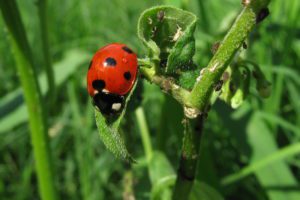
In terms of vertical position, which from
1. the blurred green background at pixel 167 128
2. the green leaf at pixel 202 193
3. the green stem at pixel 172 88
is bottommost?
the blurred green background at pixel 167 128

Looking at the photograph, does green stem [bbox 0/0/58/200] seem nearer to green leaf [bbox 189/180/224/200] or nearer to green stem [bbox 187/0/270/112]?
green leaf [bbox 189/180/224/200]

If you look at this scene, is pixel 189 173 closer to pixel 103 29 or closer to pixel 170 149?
pixel 170 149

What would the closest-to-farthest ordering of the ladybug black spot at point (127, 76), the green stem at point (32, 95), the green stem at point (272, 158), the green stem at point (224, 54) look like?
the green stem at point (224, 54) → the ladybug black spot at point (127, 76) → the green stem at point (32, 95) → the green stem at point (272, 158)

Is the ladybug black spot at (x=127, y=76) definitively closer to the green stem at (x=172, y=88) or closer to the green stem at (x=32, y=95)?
the green stem at (x=172, y=88)

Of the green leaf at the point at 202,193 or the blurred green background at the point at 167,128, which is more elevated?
the green leaf at the point at 202,193

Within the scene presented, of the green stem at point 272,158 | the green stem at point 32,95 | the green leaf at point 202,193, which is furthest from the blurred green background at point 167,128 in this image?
the green leaf at point 202,193

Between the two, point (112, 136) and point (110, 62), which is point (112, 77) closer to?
point (110, 62)

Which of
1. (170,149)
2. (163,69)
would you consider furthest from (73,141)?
(163,69)
